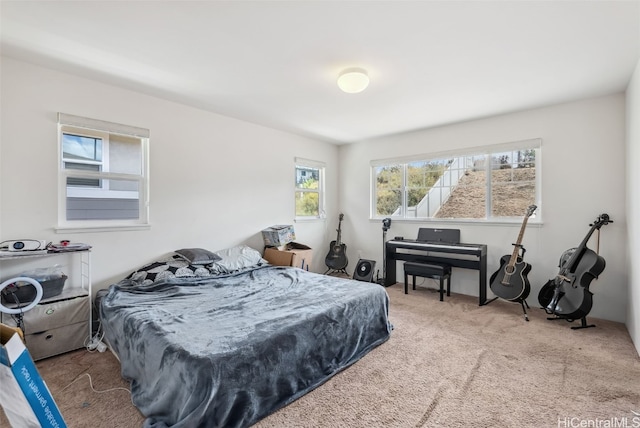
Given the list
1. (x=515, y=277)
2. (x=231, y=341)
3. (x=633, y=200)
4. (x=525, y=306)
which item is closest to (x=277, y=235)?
(x=231, y=341)

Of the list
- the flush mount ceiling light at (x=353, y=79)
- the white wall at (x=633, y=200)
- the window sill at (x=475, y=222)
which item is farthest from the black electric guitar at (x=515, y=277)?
the flush mount ceiling light at (x=353, y=79)

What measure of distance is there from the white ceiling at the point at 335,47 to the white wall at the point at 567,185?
319mm

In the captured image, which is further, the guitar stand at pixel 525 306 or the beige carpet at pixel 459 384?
the guitar stand at pixel 525 306

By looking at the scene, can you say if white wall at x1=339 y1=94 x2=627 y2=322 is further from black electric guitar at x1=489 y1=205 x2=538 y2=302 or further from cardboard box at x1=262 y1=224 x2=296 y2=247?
cardboard box at x1=262 y1=224 x2=296 y2=247

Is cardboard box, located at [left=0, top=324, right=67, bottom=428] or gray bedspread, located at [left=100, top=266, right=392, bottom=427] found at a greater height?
cardboard box, located at [left=0, top=324, right=67, bottom=428]

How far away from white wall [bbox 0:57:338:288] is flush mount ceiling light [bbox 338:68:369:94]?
2.02 metres

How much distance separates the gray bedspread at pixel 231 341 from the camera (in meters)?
1.54

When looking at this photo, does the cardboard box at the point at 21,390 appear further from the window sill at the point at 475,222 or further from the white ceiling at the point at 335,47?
the window sill at the point at 475,222

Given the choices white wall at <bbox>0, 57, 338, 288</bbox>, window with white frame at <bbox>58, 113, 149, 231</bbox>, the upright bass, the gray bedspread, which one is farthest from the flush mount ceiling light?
the upright bass

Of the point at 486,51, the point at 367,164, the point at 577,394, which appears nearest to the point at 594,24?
the point at 486,51

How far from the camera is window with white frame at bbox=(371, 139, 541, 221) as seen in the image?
3.85 meters

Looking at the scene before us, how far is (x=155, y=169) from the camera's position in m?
3.34

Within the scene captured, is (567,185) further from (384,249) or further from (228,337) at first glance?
(228,337)

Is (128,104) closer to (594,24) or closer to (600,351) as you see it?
(594,24)
